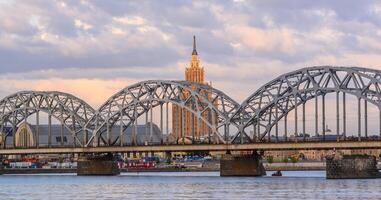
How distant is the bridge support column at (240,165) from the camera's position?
19312 centimetres

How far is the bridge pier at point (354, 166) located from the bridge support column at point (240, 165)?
23845 mm

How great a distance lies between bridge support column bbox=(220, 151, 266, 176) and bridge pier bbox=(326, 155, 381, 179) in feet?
78.2

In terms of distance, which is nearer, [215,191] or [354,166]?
[215,191]

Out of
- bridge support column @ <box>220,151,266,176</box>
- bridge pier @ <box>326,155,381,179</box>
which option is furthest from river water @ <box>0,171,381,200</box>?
bridge support column @ <box>220,151,266,176</box>

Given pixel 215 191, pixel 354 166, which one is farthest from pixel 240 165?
pixel 215 191

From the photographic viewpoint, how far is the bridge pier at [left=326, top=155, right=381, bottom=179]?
557 ft

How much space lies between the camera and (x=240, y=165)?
193 meters

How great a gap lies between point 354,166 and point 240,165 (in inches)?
1073

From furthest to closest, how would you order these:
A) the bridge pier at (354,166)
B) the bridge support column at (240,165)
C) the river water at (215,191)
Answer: the bridge support column at (240,165) → the bridge pier at (354,166) → the river water at (215,191)

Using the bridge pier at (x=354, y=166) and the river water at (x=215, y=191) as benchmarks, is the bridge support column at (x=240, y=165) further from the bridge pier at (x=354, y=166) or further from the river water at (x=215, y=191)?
the bridge pier at (x=354, y=166)

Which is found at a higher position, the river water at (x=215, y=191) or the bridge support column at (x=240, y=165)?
the bridge support column at (x=240, y=165)

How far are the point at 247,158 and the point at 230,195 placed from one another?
6179cm

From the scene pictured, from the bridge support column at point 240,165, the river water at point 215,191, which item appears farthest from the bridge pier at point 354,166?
the bridge support column at point 240,165

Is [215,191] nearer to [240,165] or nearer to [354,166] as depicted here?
[354,166]
